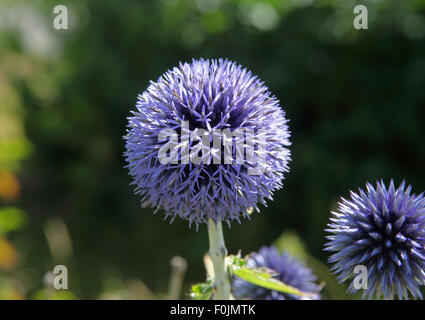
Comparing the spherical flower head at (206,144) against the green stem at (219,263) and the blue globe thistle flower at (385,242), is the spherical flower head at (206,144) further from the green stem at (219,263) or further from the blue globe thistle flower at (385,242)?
the blue globe thistle flower at (385,242)

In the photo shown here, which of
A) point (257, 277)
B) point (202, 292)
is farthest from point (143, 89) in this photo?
point (257, 277)

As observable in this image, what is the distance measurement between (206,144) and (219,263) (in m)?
0.41

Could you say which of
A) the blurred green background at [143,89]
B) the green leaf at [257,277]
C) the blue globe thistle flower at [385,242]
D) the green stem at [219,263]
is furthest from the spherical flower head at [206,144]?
the blurred green background at [143,89]

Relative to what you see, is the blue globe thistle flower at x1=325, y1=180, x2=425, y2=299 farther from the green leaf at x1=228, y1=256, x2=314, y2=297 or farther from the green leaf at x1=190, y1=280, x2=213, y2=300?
the green leaf at x1=190, y1=280, x2=213, y2=300

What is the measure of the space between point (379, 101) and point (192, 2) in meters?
2.62

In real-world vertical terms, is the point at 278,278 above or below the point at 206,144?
below

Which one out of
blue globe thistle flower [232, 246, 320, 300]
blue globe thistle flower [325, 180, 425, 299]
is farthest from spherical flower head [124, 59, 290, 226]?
blue globe thistle flower [232, 246, 320, 300]

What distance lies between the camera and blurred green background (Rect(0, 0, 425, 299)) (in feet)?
16.0

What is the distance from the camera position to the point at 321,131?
529 centimetres

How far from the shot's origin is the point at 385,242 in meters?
1.45

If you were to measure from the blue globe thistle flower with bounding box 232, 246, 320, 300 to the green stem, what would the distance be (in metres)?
0.36

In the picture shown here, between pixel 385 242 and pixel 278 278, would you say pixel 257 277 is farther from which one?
pixel 278 278

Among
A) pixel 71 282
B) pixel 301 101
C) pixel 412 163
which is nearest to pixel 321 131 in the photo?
pixel 301 101

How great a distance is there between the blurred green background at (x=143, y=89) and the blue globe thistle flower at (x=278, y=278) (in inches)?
53.9
